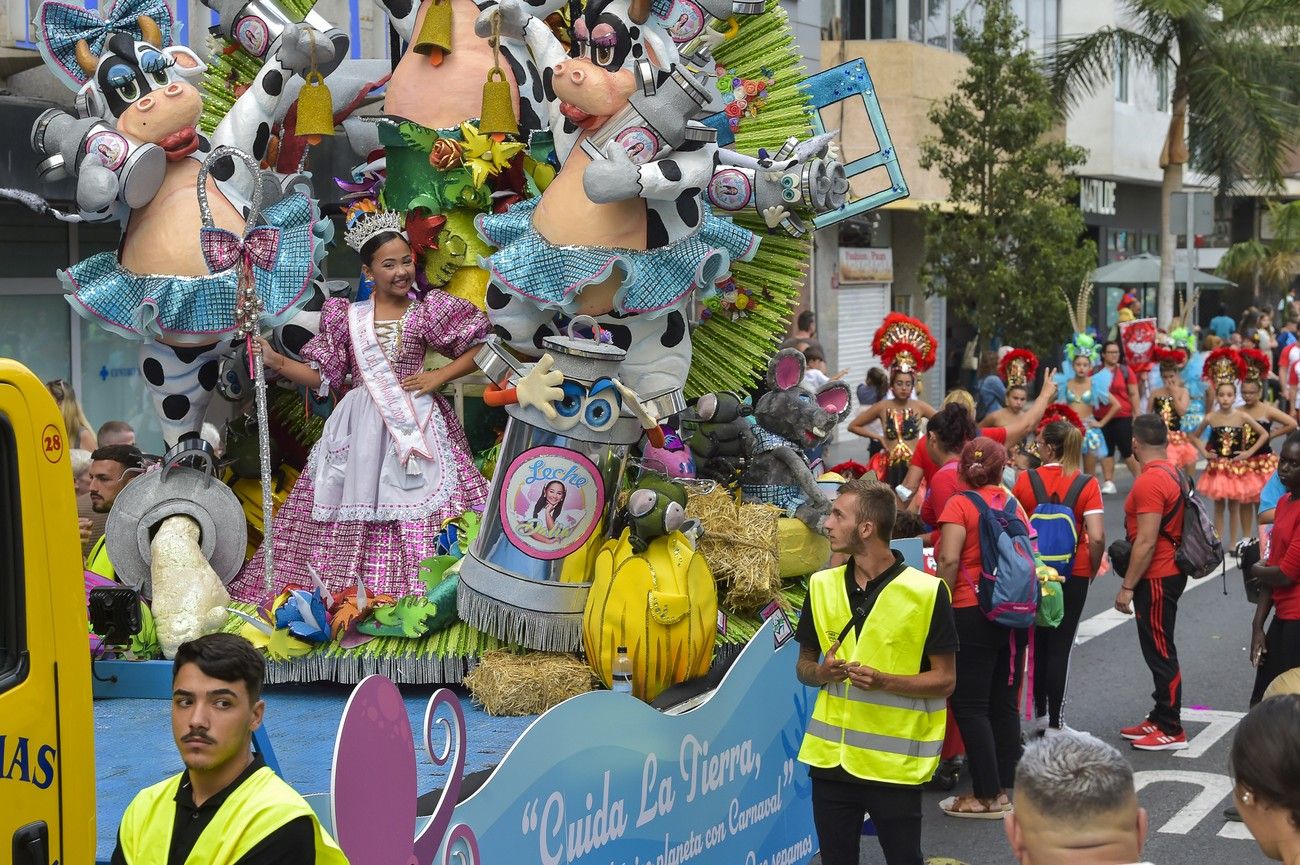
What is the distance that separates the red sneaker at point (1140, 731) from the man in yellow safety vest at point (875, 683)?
12.7 ft

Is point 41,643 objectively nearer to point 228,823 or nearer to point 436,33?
point 228,823

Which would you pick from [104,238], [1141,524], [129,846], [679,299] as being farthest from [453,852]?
[104,238]

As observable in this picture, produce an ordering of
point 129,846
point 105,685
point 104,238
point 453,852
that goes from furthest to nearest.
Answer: point 104,238, point 105,685, point 453,852, point 129,846

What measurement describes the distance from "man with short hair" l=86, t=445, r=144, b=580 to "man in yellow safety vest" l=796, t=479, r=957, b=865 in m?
2.83

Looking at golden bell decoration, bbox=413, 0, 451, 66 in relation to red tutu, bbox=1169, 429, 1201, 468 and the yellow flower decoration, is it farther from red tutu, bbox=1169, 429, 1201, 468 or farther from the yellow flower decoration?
red tutu, bbox=1169, 429, 1201, 468

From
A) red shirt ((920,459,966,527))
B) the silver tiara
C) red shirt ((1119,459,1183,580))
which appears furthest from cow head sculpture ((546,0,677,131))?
red shirt ((1119,459,1183,580))

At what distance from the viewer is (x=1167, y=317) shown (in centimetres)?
2703

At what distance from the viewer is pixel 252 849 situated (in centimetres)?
320

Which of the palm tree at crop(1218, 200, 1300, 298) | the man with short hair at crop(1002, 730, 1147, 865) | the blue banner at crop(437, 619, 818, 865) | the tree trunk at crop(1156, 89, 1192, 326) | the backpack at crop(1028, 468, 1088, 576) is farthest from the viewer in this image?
the palm tree at crop(1218, 200, 1300, 298)

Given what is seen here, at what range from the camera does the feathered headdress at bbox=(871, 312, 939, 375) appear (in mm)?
11430

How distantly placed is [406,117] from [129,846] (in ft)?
13.6

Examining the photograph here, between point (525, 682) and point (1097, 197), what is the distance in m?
30.9

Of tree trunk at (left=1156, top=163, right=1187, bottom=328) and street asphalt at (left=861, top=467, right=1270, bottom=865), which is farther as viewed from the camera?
tree trunk at (left=1156, top=163, right=1187, bottom=328)

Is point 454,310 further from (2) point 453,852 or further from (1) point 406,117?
(2) point 453,852
